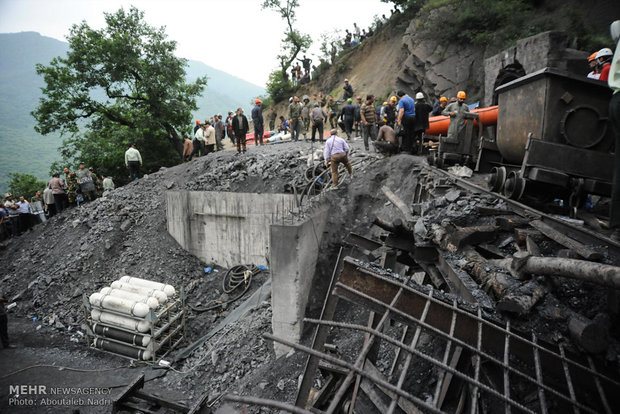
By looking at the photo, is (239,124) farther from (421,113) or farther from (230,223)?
(421,113)

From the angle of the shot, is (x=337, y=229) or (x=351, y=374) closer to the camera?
(x=351, y=374)

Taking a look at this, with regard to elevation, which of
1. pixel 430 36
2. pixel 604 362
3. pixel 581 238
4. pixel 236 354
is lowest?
pixel 236 354

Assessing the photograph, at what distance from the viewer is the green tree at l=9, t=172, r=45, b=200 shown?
25250 mm

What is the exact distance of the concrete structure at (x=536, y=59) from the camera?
11414 mm

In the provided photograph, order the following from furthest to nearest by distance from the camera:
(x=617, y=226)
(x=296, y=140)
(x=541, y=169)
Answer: (x=296, y=140)
(x=541, y=169)
(x=617, y=226)

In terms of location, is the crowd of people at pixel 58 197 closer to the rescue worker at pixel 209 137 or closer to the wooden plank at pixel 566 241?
the rescue worker at pixel 209 137

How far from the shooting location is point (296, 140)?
54.1ft

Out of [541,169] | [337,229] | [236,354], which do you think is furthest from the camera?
[337,229]

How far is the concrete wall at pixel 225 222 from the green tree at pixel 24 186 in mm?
20633

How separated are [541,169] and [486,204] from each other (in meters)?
0.86

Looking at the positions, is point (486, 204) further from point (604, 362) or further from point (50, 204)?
point (50, 204)

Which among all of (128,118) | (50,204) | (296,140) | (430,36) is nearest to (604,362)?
(296,140)

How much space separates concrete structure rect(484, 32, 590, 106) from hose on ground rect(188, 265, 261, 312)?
1227cm

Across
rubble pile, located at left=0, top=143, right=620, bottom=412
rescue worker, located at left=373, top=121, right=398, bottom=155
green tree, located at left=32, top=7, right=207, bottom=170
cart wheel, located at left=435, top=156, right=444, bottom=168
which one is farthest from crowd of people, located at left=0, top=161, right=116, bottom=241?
cart wheel, located at left=435, top=156, right=444, bottom=168
